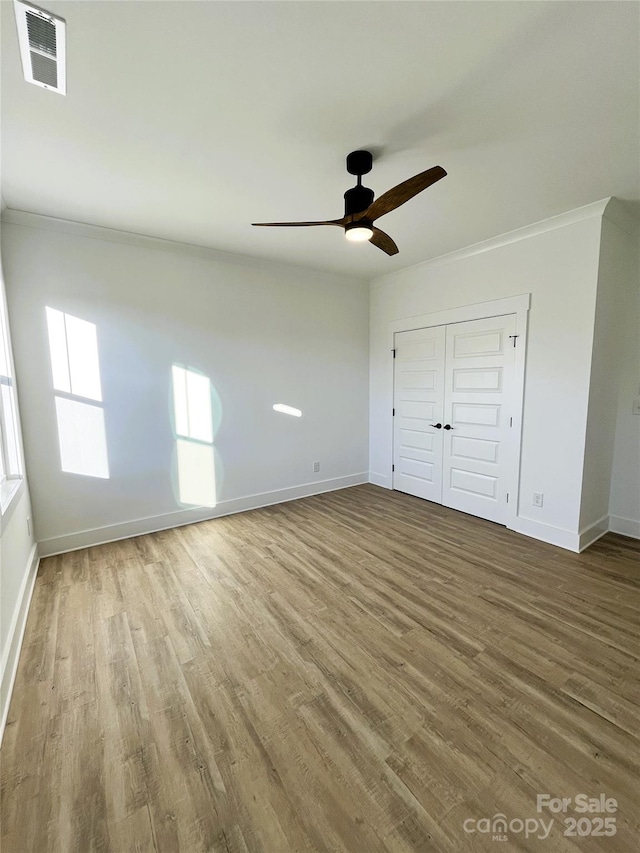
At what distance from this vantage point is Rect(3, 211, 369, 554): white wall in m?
2.99

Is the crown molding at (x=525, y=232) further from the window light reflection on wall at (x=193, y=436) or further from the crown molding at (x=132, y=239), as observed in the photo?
the window light reflection on wall at (x=193, y=436)

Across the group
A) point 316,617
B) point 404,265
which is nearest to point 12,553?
point 316,617

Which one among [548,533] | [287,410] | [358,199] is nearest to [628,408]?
[548,533]

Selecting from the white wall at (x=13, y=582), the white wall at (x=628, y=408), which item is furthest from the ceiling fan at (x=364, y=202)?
the white wall at (x=13, y=582)

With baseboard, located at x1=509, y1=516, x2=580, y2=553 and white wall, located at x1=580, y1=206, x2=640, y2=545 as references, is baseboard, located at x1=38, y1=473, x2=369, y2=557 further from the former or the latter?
white wall, located at x1=580, y1=206, x2=640, y2=545

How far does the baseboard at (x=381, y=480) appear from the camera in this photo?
16.0ft

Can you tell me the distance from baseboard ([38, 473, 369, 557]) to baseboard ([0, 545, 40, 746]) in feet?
1.27

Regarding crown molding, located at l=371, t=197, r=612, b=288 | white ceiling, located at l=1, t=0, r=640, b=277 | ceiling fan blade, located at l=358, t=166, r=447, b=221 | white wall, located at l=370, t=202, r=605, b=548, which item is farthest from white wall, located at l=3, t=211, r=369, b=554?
ceiling fan blade, located at l=358, t=166, r=447, b=221

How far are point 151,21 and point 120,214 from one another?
188 cm

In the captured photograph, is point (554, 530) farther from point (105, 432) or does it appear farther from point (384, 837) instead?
point (105, 432)

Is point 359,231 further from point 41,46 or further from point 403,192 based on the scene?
point 41,46

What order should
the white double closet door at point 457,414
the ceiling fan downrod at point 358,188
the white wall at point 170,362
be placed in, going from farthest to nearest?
1. the white double closet door at point 457,414
2. the white wall at point 170,362
3. the ceiling fan downrod at point 358,188

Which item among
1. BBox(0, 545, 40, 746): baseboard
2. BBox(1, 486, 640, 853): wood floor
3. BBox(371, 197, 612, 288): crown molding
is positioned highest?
BBox(371, 197, 612, 288): crown molding

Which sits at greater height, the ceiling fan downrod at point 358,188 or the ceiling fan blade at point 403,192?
the ceiling fan downrod at point 358,188
